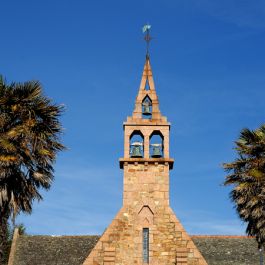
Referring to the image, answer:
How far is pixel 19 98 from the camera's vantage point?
22422mm

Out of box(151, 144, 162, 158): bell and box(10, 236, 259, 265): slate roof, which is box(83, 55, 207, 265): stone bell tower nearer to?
box(151, 144, 162, 158): bell

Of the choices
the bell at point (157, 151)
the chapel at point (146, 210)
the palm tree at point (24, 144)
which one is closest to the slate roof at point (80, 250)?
the chapel at point (146, 210)

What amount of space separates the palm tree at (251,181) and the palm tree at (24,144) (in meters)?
8.53

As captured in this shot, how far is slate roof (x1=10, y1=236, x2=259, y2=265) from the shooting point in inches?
1401

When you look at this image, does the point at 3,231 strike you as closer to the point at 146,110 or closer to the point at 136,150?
the point at 136,150

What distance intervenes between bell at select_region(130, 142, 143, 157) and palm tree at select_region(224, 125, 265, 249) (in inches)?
165

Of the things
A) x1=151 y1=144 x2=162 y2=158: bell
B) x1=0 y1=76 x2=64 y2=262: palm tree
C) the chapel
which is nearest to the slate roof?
the chapel

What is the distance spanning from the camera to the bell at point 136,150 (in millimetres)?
28344

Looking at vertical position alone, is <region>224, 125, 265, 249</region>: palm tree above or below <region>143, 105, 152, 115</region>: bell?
below

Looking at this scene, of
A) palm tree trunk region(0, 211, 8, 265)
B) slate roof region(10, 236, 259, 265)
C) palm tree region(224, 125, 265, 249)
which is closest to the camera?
palm tree trunk region(0, 211, 8, 265)

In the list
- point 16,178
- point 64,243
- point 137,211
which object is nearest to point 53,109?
point 16,178

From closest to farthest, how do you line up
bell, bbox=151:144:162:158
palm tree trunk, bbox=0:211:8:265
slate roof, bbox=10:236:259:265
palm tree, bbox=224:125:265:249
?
palm tree trunk, bbox=0:211:8:265, palm tree, bbox=224:125:265:249, bell, bbox=151:144:162:158, slate roof, bbox=10:236:259:265

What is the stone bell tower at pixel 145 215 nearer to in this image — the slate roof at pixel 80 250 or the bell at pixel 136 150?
the bell at pixel 136 150


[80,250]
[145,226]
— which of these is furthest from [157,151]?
[80,250]
